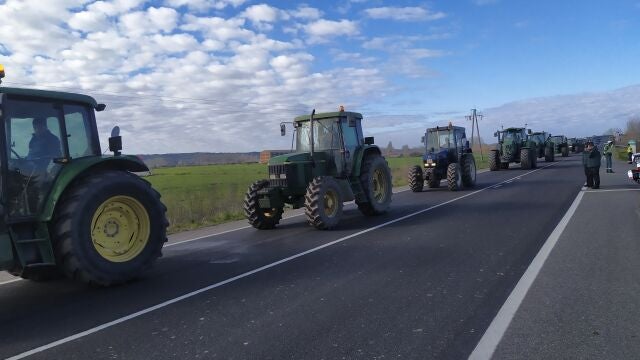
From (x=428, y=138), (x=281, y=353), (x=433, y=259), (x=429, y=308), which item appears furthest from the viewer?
(x=428, y=138)

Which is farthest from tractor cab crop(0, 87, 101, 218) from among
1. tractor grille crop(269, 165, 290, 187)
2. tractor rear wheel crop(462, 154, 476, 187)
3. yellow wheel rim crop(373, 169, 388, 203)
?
tractor rear wheel crop(462, 154, 476, 187)

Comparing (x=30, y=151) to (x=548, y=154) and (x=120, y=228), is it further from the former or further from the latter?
(x=548, y=154)

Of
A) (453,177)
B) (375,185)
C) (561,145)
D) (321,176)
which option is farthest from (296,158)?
(561,145)

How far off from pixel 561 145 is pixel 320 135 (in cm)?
4486

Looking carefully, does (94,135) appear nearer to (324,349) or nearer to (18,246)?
(18,246)

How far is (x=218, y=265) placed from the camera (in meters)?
7.77

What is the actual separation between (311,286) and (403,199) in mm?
11584

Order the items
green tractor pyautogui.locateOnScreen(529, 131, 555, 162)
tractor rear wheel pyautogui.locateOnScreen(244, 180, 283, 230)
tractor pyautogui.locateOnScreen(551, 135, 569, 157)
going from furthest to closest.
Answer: tractor pyautogui.locateOnScreen(551, 135, 569, 157) → green tractor pyautogui.locateOnScreen(529, 131, 555, 162) → tractor rear wheel pyautogui.locateOnScreen(244, 180, 283, 230)

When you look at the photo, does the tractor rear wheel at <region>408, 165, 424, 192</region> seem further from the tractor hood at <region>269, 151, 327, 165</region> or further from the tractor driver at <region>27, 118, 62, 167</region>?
the tractor driver at <region>27, 118, 62, 167</region>

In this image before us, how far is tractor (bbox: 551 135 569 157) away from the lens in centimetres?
5028

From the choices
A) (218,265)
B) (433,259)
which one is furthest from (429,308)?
(218,265)

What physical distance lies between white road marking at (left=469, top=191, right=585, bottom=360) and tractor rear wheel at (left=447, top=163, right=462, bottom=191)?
10724 mm

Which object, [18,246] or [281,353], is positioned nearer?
[281,353]

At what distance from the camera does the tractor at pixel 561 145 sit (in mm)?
50281
